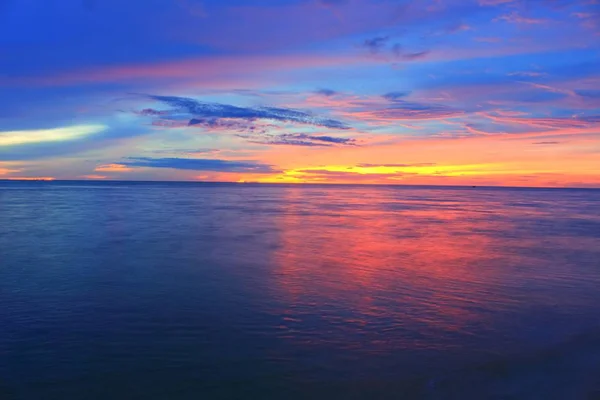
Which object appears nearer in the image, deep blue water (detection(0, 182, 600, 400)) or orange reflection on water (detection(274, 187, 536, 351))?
Answer: deep blue water (detection(0, 182, 600, 400))

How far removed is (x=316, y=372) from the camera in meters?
7.69

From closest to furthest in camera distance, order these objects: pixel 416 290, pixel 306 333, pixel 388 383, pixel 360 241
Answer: pixel 388 383 → pixel 306 333 → pixel 416 290 → pixel 360 241

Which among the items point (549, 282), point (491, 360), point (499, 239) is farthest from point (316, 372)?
point (499, 239)

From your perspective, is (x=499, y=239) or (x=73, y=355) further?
(x=499, y=239)

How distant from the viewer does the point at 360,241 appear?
79.3 ft

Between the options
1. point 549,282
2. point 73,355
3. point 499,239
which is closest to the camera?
point 73,355

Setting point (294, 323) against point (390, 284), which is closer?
point (294, 323)

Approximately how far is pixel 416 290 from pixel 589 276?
6.46m

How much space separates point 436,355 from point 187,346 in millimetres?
4388

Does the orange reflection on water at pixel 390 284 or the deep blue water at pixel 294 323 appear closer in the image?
the deep blue water at pixel 294 323

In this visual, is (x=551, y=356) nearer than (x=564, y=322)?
Yes

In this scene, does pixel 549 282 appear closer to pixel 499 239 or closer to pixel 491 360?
pixel 491 360

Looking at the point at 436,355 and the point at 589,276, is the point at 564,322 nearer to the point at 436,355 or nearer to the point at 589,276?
the point at 436,355

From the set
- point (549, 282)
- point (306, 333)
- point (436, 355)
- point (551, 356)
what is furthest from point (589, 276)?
point (306, 333)
